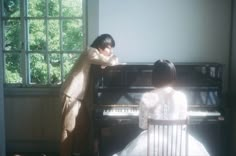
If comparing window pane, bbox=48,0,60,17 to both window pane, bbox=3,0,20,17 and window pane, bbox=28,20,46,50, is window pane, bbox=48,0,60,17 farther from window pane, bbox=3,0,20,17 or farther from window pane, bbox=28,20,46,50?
window pane, bbox=3,0,20,17

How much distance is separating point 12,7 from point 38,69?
79cm

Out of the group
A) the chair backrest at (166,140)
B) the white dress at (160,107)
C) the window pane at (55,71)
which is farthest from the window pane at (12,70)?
the chair backrest at (166,140)

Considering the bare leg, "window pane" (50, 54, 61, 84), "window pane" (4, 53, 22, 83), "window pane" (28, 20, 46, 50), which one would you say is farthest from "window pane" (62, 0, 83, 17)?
the bare leg

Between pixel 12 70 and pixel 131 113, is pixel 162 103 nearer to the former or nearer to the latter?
pixel 131 113

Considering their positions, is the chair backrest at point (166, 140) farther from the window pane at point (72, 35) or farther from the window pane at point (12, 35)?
the window pane at point (12, 35)

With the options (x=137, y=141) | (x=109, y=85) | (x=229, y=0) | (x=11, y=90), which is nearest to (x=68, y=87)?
(x=109, y=85)

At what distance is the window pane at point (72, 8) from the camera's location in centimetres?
421

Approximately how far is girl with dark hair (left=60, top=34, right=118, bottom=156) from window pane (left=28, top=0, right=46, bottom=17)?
91 cm

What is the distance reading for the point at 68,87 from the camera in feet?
12.5

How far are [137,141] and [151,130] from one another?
0.16m

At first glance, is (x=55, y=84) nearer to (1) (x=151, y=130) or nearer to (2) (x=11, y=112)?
(2) (x=11, y=112)

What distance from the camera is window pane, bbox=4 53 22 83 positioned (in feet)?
14.3

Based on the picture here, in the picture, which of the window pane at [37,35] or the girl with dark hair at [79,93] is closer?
the girl with dark hair at [79,93]

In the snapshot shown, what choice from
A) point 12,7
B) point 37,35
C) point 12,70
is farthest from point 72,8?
point 12,70
